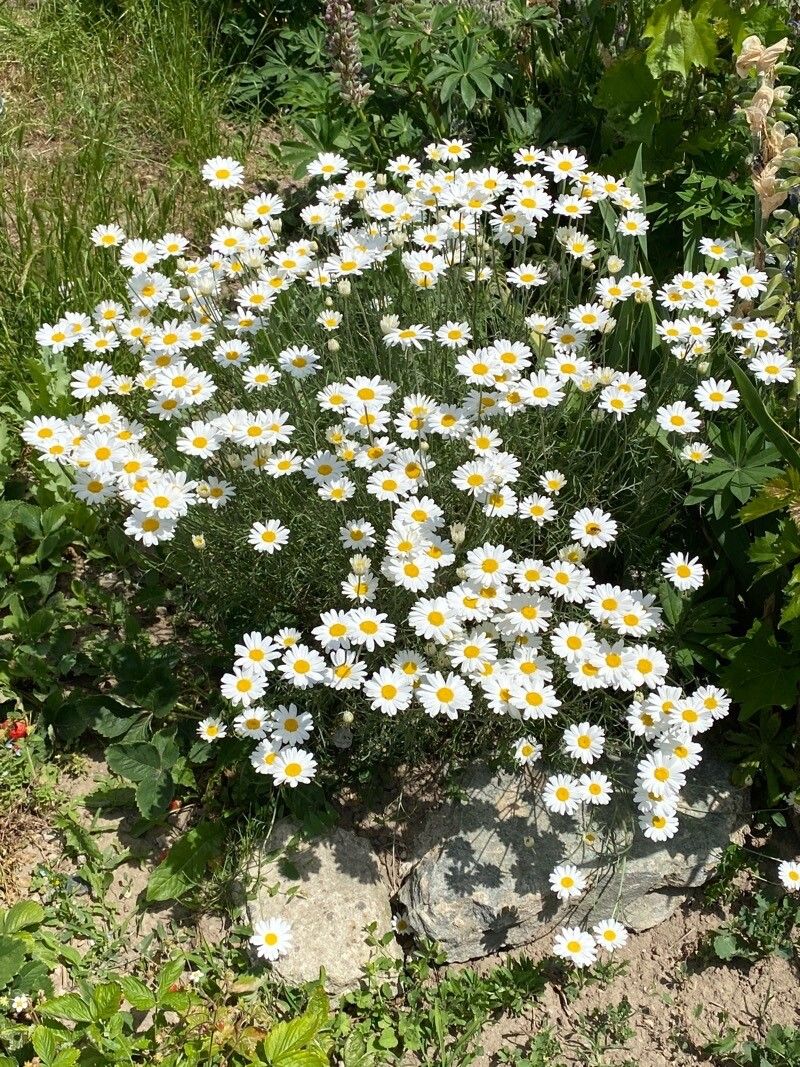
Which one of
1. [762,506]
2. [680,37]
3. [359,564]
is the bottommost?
[359,564]

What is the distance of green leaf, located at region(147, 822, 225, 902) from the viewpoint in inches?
108

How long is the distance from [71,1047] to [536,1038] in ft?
3.63

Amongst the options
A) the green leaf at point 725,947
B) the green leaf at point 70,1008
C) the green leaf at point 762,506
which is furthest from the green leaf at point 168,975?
the green leaf at point 762,506

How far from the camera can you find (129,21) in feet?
16.3

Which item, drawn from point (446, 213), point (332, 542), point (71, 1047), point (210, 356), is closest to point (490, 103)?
point (446, 213)

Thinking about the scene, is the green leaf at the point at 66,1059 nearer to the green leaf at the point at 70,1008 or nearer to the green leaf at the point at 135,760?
the green leaf at the point at 70,1008

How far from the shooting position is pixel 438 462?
9.12 ft

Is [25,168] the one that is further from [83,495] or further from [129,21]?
[83,495]

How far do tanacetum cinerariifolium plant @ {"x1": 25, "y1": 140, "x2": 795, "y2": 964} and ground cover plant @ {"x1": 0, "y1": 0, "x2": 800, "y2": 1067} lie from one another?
12mm

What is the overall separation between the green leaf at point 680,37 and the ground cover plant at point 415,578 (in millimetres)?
12

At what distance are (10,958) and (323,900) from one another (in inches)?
30.7

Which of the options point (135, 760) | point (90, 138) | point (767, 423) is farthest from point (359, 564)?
point (90, 138)

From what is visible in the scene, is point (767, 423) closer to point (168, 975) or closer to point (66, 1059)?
point (168, 975)

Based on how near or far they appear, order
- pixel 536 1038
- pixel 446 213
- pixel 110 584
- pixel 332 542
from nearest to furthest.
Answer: pixel 536 1038
pixel 332 542
pixel 446 213
pixel 110 584
